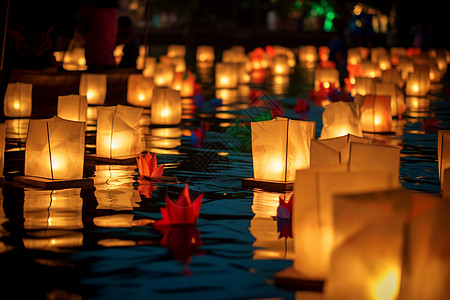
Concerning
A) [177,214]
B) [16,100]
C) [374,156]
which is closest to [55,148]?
[177,214]

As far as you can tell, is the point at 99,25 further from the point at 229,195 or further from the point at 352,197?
the point at 352,197

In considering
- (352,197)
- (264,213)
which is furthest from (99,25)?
(352,197)

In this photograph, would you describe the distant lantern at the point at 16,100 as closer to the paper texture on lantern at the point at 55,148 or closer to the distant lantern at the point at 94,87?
Result: the distant lantern at the point at 94,87

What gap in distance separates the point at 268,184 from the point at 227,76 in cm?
1141

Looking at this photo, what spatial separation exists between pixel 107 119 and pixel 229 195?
1988mm

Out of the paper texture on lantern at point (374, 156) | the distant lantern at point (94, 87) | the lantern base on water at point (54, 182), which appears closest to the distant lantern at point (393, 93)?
the distant lantern at point (94, 87)

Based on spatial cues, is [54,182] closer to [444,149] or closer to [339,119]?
[444,149]

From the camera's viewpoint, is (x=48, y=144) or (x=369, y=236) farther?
(x=48, y=144)

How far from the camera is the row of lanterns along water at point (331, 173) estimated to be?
3.46 meters

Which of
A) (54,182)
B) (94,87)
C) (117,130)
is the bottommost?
(54,182)

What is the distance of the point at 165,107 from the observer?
11.1m

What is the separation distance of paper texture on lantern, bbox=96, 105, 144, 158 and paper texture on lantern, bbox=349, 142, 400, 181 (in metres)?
3.39

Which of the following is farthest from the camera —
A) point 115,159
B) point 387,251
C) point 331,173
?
point 115,159

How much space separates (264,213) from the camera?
579cm
